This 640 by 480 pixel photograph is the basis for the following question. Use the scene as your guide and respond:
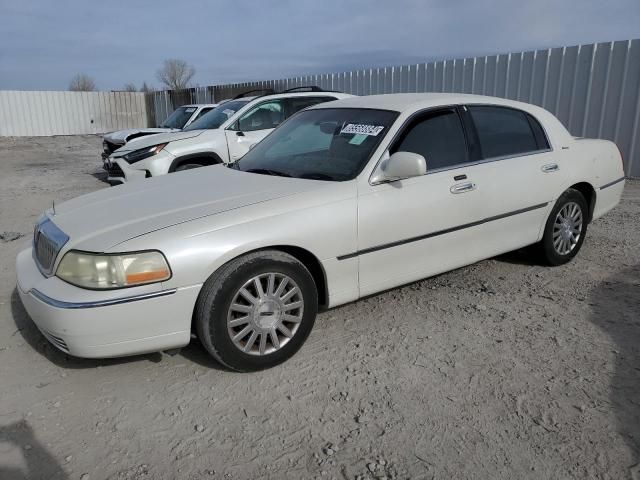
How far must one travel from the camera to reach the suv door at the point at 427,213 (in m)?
3.44

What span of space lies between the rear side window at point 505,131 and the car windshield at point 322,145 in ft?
2.89

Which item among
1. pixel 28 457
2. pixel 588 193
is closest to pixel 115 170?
pixel 28 457

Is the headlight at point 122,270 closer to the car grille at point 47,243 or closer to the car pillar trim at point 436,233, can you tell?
the car grille at point 47,243

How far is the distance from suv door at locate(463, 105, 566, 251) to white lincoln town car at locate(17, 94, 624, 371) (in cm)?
1

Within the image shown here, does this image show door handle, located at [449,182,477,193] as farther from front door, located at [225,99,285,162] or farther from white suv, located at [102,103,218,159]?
white suv, located at [102,103,218,159]

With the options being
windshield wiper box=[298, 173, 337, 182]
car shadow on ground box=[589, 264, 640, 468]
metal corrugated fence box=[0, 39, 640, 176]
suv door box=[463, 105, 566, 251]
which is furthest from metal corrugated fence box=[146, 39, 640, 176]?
windshield wiper box=[298, 173, 337, 182]

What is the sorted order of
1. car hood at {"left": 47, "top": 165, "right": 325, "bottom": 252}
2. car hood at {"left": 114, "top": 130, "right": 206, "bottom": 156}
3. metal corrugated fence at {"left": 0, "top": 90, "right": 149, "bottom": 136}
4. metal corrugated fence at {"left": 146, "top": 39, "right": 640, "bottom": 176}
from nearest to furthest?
car hood at {"left": 47, "top": 165, "right": 325, "bottom": 252}
car hood at {"left": 114, "top": 130, "right": 206, "bottom": 156}
metal corrugated fence at {"left": 146, "top": 39, "right": 640, "bottom": 176}
metal corrugated fence at {"left": 0, "top": 90, "right": 149, "bottom": 136}

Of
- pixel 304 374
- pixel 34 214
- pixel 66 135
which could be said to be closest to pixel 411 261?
pixel 304 374

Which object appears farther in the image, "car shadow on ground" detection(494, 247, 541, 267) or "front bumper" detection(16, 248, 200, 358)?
"car shadow on ground" detection(494, 247, 541, 267)

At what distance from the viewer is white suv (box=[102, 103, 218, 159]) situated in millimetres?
11359

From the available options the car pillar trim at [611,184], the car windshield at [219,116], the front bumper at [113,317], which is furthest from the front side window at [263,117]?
the front bumper at [113,317]

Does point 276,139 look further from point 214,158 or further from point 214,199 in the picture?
point 214,158

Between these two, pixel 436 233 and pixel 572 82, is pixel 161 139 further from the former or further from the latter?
pixel 572 82

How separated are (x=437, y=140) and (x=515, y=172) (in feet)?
2.63
